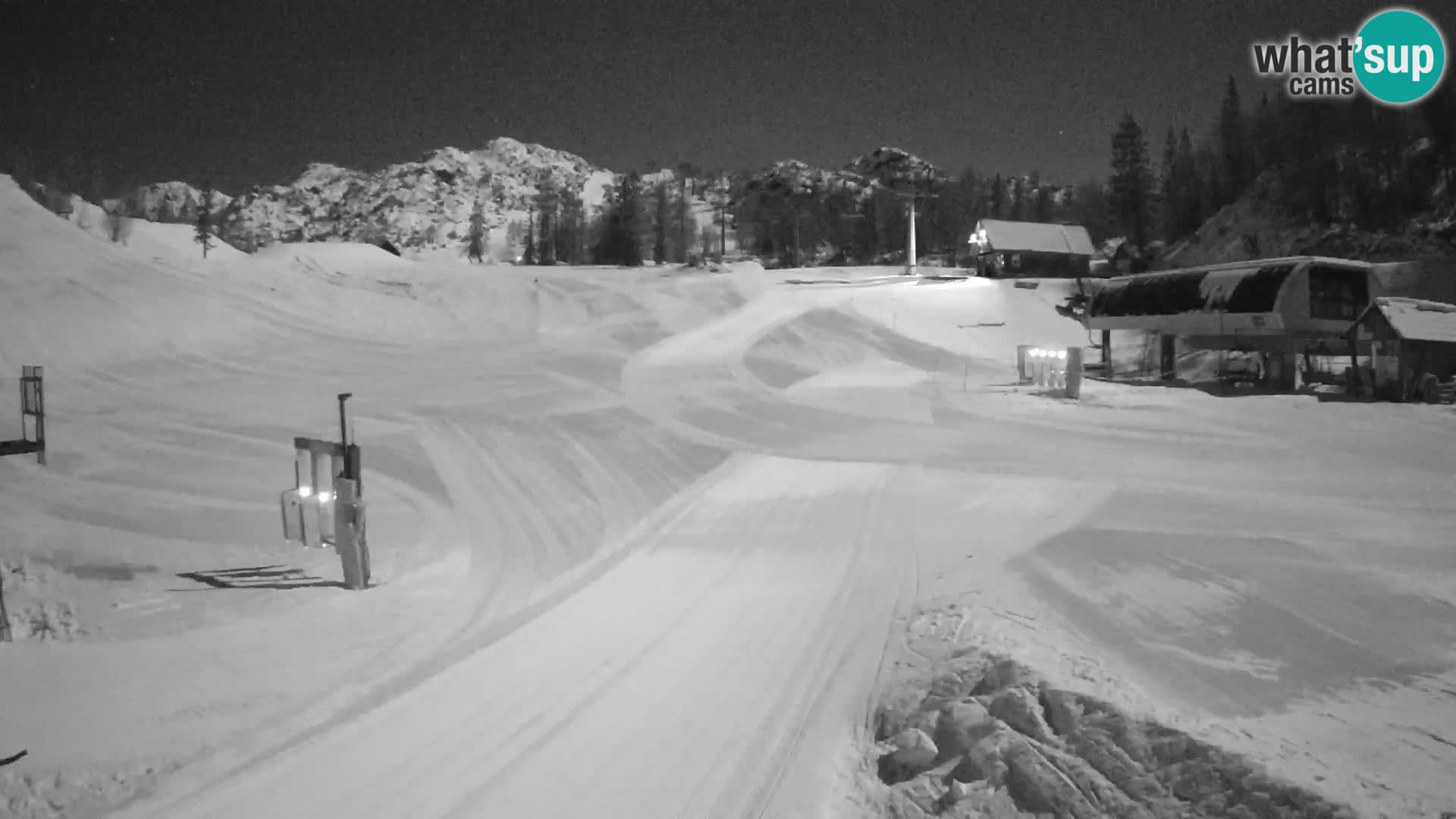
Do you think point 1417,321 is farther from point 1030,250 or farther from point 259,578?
point 1030,250

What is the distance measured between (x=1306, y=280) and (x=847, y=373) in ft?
49.9

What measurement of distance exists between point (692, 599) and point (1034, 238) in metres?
59.7

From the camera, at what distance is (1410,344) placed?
22.2 metres

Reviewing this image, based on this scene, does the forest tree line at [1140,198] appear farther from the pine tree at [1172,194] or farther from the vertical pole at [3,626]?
the vertical pole at [3,626]

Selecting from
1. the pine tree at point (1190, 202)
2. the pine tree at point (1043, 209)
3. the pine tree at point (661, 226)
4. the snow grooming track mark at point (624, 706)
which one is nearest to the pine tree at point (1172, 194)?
the pine tree at point (1190, 202)

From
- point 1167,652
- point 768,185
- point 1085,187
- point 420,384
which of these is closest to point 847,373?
point 420,384

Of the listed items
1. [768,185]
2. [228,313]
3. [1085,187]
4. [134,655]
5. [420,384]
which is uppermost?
[768,185]

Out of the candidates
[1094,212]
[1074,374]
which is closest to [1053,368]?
[1074,374]

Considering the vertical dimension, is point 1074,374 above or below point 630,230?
below

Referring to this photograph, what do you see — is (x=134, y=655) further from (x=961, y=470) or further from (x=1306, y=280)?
(x=1306, y=280)

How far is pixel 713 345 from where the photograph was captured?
106 ft

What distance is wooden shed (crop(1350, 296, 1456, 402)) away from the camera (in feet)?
72.7

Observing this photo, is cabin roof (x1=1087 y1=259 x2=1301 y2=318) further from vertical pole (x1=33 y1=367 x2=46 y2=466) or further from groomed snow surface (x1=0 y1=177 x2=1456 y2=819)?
vertical pole (x1=33 y1=367 x2=46 y2=466)

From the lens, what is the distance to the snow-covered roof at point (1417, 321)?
22.1 meters
